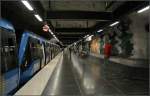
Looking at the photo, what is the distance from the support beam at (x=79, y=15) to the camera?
2344 cm

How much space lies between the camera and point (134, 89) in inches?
508

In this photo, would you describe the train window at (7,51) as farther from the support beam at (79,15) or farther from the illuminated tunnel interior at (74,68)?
the support beam at (79,15)

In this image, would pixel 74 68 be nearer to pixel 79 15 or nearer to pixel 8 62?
pixel 79 15

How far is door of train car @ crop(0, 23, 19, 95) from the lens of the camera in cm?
911

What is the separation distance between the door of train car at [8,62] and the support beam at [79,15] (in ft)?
40.5

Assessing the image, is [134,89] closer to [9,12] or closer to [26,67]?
[26,67]

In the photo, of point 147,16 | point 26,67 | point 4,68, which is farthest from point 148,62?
point 4,68

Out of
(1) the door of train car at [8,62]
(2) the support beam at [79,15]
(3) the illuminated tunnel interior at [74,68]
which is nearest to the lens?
(1) the door of train car at [8,62]

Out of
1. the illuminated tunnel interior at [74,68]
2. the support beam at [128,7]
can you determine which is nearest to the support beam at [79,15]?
the illuminated tunnel interior at [74,68]

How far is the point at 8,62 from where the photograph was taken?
9.86m

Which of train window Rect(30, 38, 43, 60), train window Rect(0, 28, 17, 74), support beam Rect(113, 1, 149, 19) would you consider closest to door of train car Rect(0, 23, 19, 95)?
train window Rect(0, 28, 17, 74)

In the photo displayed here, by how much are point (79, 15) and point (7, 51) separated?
1429 cm

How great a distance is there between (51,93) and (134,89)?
11.6 ft

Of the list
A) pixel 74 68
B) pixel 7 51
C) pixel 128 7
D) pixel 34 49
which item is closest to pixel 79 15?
pixel 74 68
